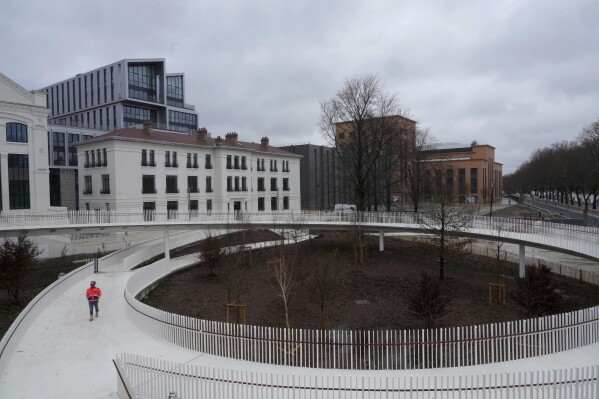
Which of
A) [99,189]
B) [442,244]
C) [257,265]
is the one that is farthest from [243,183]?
[442,244]

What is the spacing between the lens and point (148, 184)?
40.1 metres

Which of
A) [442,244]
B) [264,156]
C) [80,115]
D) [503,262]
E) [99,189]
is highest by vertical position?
[80,115]

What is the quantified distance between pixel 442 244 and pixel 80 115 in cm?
7590

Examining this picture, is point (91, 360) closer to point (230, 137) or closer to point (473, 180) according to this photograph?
point (230, 137)

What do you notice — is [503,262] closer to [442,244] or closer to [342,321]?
[442,244]

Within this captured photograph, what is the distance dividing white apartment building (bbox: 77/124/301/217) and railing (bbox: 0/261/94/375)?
1547cm

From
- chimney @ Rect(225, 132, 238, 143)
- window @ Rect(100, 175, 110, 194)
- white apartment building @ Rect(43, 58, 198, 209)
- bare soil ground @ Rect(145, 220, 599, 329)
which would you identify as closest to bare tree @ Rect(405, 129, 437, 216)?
bare soil ground @ Rect(145, 220, 599, 329)

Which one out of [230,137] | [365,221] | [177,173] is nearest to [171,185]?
[177,173]

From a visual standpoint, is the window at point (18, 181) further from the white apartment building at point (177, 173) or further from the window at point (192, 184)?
the window at point (192, 184)

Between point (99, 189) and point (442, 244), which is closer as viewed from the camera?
point (442, 244)

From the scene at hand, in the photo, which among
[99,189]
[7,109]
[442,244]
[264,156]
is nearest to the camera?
[442,244]

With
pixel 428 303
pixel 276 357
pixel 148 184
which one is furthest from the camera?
pixel 148 184

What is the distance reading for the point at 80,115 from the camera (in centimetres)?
7612

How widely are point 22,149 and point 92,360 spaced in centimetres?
3180
